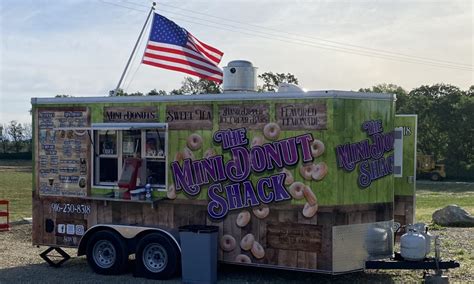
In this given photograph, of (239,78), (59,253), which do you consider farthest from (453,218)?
(59,253)

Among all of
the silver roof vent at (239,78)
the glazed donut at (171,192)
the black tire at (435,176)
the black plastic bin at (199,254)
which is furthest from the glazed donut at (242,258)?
the black tire at (435,176)

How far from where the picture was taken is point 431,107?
5969cm

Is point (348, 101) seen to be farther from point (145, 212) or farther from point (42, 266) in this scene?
point (42, 266)

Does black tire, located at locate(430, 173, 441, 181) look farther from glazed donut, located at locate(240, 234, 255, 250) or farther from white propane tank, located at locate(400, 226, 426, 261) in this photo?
glazed donut, located at locate(240, 234, 255, 250)

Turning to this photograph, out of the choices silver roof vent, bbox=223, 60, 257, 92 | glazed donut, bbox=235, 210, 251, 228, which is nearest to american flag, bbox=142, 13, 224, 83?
silver roof vent, bbox=223, 60, 257, 92

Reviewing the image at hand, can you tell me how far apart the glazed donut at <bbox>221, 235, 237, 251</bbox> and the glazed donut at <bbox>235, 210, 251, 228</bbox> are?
26 cm

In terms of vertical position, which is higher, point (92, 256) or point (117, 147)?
point (117, 147)

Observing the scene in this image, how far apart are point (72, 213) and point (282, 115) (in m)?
4.15

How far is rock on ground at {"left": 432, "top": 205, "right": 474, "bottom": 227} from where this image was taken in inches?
695

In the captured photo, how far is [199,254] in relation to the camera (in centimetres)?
932

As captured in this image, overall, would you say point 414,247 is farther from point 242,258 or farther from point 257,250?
point 242,258

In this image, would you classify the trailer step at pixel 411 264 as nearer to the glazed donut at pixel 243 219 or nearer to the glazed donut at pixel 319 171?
the glazed donut at pixel 319 171

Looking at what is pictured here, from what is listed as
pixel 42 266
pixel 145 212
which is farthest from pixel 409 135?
pixel 42 266

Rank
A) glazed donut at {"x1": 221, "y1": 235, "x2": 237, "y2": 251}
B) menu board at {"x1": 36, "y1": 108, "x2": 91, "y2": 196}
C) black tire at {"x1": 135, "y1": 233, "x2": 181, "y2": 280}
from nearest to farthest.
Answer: glazed donut at {"x1": 221, "y1": 235, "x2": 237, "y2": 251}, black tire at {"x1": 135, "y1": 233, "x2": 181, "y2": 280}, menu board at {"x1": 36, "y1": 108, "x2": 91, "y2": 196}
